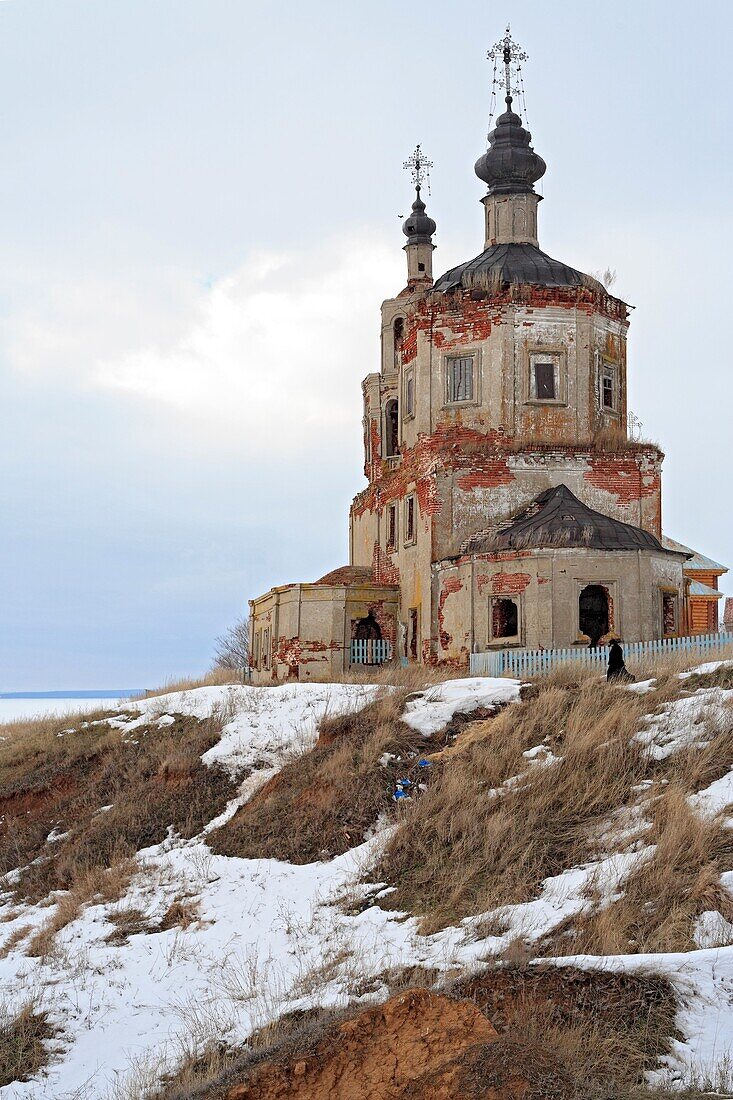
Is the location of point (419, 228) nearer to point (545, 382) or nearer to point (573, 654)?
point (545, 382)

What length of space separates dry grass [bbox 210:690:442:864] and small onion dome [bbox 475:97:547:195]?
71.9ft

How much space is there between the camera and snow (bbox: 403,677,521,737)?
57.5 feet

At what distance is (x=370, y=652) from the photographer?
31.0 metres

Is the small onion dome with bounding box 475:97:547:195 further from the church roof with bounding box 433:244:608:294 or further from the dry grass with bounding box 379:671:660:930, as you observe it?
the dry grass with bounding box 379:671:660:930

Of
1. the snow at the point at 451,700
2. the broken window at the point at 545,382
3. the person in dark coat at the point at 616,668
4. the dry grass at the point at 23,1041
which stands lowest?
the dry grass at the point at 23,1041

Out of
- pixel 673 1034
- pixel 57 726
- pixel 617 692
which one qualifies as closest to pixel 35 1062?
pixel 673 1034

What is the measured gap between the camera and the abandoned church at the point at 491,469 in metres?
27.9

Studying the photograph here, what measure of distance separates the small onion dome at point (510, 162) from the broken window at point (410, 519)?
34.9 feet

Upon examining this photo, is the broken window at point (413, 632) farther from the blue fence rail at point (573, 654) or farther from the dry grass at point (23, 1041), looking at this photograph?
the dry grass at point (23, 1041)

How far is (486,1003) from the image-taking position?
7.55 meters

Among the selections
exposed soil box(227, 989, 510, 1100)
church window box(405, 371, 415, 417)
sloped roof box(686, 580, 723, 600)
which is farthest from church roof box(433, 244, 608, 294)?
exposed soil box(227, 989, 510, 1100)

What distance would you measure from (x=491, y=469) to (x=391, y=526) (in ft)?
14.5

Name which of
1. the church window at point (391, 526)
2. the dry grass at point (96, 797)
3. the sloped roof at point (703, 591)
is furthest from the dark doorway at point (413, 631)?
the sloped roof at point (703, 591)

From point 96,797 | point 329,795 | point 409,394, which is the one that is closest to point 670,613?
point 409,394
